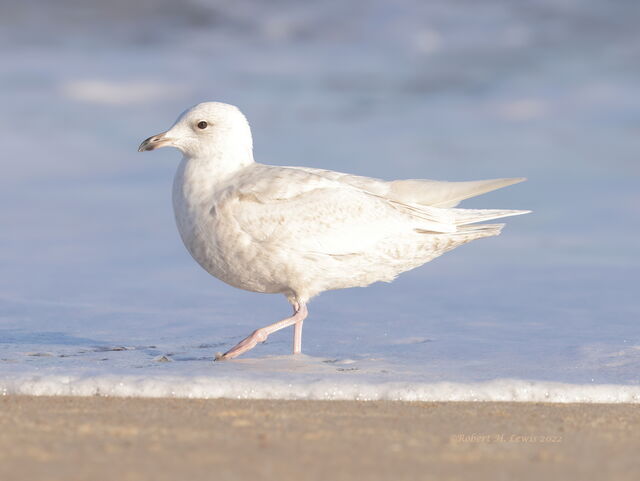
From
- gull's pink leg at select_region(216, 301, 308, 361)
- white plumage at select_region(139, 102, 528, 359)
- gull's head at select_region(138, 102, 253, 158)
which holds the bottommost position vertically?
gull's pink leg at select_region(216, 301, 308, 361)

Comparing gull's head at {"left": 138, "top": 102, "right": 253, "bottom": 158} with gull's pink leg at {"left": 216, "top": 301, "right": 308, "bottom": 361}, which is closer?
gull's pink leg at {"left": 216, "top": 301, "right": 308, "bottom": 361}

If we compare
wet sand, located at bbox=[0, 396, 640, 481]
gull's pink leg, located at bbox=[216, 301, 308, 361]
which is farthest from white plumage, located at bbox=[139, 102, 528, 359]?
wet sand, located at bbox=[0, 396, 640, 481]

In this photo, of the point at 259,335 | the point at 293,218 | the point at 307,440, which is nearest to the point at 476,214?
the point at 293,218

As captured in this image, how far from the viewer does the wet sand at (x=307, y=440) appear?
356cm

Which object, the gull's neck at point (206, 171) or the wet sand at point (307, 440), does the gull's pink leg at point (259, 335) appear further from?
the wet sand at point (307, 440)

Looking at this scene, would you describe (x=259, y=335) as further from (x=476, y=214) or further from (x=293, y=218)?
(x=476, y=214)

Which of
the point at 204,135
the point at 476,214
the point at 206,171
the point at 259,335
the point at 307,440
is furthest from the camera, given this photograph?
the point at 476,214

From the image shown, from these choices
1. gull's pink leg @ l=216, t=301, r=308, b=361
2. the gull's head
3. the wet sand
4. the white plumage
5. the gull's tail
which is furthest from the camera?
the gull's tail

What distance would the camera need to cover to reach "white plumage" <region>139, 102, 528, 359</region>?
25.2ft

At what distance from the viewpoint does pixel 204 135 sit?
833 centimetres

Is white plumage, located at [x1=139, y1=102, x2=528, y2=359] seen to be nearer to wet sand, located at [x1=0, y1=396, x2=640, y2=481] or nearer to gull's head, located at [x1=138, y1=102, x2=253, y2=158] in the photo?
gull's head, located at [x1=138, y1=102, x2=253, y2=158]

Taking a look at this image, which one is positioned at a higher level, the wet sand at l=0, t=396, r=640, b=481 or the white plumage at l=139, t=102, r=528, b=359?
the white plumage at l=139, t=102, r=528, b=359

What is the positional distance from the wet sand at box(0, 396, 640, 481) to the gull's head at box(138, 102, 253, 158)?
318cm

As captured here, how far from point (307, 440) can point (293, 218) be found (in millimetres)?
3714
